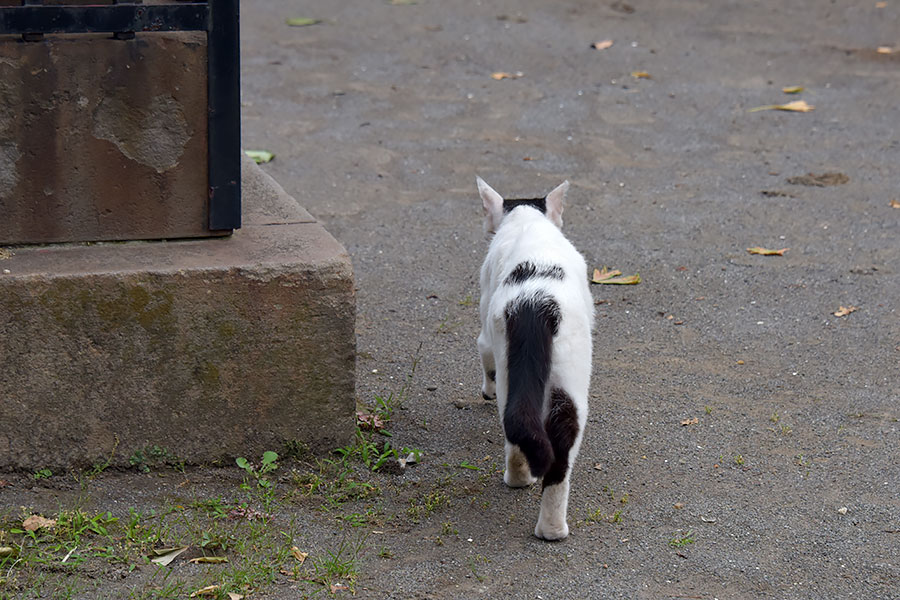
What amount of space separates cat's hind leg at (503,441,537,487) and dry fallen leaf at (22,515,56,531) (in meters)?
1.61

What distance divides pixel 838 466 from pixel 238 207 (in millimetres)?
2561

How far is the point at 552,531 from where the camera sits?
3.71 m

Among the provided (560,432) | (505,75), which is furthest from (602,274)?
(505,75)

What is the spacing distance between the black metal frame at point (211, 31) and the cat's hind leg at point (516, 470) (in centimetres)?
136

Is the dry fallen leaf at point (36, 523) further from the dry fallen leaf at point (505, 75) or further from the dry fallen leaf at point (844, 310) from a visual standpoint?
the dry fallen leaf at point (505, 75)

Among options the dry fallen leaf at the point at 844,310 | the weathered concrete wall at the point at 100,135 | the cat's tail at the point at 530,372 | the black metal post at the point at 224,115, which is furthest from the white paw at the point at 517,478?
the dry fallen leaf at the point at 844,310

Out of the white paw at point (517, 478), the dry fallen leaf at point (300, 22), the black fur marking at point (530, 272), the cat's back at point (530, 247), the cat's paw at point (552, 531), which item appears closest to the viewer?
the cat's paw at point (552, 531)

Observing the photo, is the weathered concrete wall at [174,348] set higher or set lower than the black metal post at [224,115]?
lower

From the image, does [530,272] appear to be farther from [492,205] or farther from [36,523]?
[36,523]

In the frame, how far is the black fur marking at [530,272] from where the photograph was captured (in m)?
3.82

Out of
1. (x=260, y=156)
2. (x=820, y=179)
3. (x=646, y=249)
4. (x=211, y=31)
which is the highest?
(x=211, y=31)

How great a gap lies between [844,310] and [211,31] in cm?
362

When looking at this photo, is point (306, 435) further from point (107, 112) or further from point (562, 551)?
point (107, 112)

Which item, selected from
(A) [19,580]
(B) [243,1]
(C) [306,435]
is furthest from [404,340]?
(B) [243,1]
